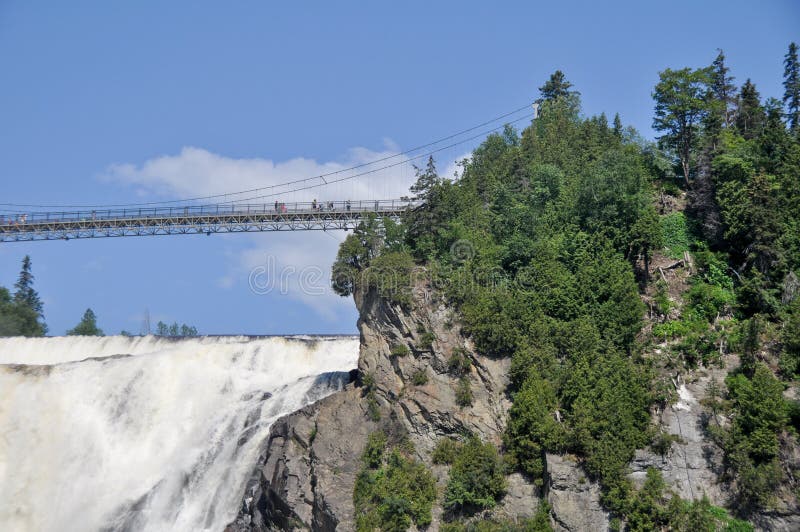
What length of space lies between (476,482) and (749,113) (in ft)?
106

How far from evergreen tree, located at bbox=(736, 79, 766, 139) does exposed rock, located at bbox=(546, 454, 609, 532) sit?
27.4m

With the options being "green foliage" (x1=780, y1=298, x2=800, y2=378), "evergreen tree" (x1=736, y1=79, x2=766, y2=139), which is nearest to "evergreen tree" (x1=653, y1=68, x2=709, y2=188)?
"evergreen tree" (x1=736, y1=79, x2=766, y2=139)

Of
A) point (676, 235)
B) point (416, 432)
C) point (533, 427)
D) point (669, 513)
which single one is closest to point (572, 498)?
point (533, 427)

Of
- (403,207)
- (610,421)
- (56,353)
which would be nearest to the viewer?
(610,421)

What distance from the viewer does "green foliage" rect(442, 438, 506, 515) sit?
1484 inches

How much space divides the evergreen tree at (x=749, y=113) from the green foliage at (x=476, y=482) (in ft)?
92.7

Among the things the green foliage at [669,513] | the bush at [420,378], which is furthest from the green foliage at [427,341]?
the green foliage at [669,513]

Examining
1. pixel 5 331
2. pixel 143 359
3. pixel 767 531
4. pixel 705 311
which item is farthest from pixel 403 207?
pixel 5 331

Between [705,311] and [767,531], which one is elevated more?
[705,311]

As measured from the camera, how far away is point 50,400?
55.5 metres

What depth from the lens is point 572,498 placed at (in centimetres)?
3550

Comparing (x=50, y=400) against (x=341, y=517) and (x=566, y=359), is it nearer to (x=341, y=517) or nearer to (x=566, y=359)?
(x=341, y=517)

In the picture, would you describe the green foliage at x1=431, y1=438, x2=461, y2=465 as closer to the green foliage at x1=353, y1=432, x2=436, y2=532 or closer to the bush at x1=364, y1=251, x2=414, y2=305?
the green foliage at x1=353, y1=432, x2=436, y2=532

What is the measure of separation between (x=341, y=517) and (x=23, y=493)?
2524 cm
